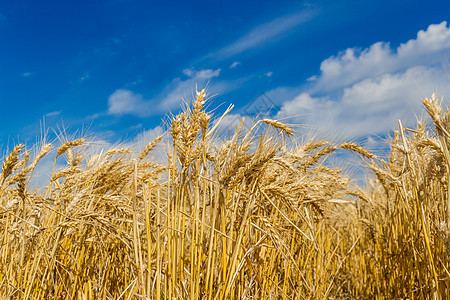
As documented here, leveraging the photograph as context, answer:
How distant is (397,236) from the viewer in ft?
10.5

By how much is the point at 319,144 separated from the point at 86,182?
167cm

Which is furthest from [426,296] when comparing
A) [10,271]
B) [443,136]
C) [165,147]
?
[10,271]

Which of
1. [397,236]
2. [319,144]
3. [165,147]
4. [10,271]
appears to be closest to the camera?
[10,271]

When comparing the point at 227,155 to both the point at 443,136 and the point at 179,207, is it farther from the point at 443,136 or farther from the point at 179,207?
the point at 443,136

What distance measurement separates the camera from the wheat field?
66.1 inches

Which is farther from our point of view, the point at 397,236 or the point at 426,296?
the point at 397,236

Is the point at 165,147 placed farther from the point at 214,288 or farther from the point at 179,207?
the point at 214,288

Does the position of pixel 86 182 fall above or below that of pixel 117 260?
above

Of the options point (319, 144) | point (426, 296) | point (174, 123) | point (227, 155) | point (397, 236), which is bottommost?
point (426, 296)

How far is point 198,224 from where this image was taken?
1.79 metres

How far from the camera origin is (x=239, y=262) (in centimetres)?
183

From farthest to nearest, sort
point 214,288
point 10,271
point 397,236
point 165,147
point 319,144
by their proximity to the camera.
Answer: point 397,236 → point 319,144 → point 165,147 → point 10,271 → point 214,288

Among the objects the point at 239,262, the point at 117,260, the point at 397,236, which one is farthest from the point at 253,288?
the point at 397,236

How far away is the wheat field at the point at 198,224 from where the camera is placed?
1.68m
